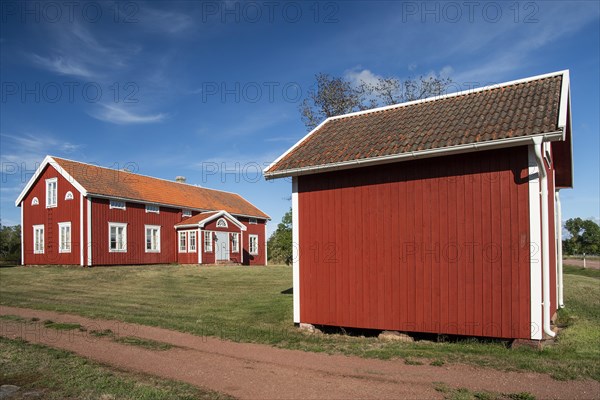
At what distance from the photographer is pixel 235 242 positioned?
3522 cm

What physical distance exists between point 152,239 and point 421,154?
2464 centimetres

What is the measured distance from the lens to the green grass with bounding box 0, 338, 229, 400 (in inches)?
227

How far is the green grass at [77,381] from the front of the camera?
18.9 feet

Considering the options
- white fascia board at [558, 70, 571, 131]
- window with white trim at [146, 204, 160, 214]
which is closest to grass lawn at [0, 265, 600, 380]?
white fascia board at [558, 70, 571, 131]

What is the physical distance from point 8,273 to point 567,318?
2481cm

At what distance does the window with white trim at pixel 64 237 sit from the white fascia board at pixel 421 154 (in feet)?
67.2

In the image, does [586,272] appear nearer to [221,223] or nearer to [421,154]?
[221,223]

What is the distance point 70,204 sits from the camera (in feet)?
89.4

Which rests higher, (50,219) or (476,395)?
(50,219)

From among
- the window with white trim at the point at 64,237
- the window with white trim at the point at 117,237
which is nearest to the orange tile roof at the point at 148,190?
the window with white trim at the point at 117,237

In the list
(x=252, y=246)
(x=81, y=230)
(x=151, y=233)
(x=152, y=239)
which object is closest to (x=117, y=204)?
(x=81, y=230)

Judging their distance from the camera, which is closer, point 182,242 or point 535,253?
point 535,253

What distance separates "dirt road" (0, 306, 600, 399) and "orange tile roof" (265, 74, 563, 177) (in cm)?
394

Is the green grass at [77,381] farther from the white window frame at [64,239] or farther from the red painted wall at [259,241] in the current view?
the red painted wall at [259,241]
